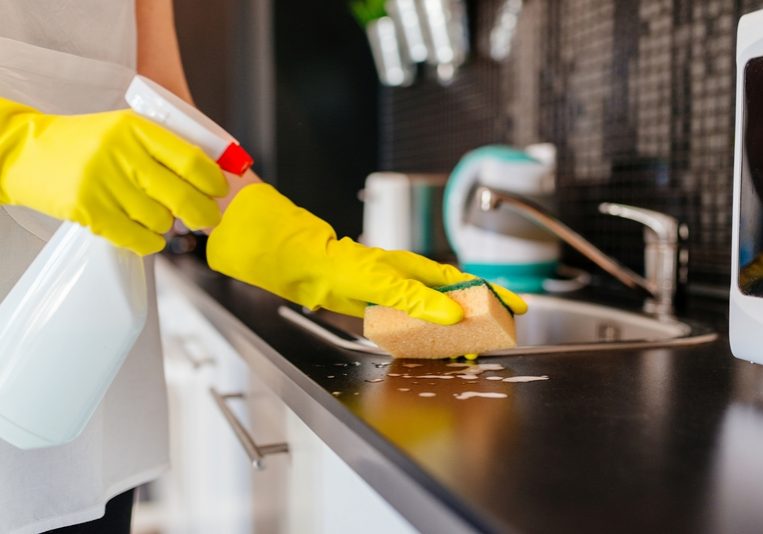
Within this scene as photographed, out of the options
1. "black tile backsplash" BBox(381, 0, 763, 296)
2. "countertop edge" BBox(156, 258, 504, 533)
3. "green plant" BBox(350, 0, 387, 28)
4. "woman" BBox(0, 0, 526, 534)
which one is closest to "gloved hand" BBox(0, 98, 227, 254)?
"woman" BBox(0, 0, 526, 534)

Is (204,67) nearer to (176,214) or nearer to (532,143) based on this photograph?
(532,143)

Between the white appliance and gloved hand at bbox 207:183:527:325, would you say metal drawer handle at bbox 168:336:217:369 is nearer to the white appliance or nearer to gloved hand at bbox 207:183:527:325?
gloved hand at bbox 207:183:527:325

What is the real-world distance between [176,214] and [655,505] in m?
0.35

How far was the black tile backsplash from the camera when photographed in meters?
1.14

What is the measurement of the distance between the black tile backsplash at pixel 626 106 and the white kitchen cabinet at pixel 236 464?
2.43ft

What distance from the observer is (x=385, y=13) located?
1983 mm

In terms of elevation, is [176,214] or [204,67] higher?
[204,67]

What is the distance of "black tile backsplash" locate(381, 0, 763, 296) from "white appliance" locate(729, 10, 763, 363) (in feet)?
1.56

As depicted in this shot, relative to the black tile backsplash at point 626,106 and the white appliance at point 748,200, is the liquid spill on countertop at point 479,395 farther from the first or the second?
the black tile backsplash at point 626,106

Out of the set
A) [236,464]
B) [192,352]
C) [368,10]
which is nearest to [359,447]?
[236,464]

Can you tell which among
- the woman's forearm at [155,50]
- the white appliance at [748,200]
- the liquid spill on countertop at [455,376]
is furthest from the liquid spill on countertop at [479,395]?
the woman's forearm at [155,50]

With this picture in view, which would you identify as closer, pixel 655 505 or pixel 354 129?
pixel 655 505

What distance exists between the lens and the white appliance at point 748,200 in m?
0.61

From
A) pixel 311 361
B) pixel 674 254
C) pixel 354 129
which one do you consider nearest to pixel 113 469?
pixel 311 361
